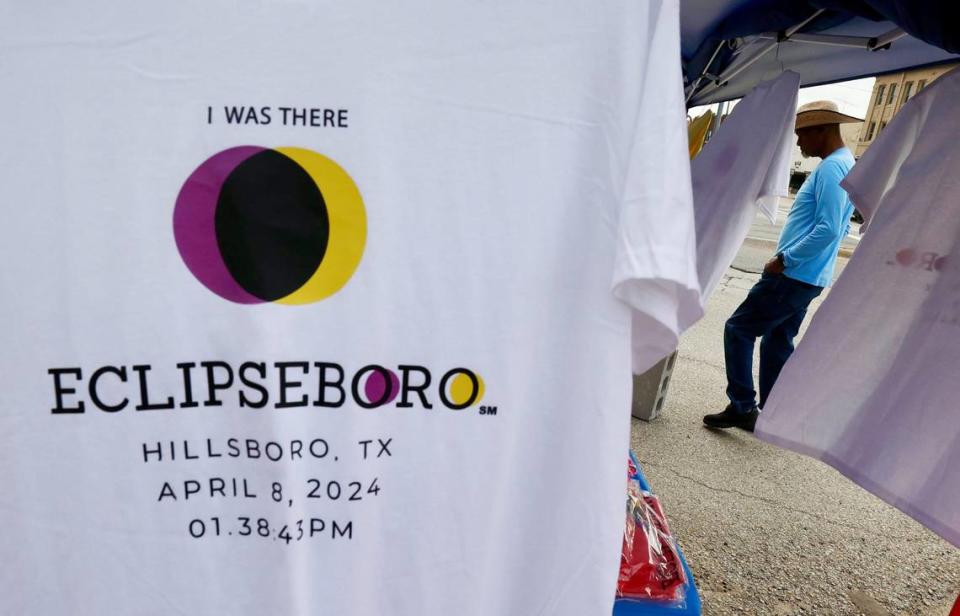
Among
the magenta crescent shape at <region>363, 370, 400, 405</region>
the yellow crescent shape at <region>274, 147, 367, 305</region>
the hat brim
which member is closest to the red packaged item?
the magenta crescent shape at <region>363, 370, 400, 405</region>

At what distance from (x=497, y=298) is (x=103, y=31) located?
27.5 inches

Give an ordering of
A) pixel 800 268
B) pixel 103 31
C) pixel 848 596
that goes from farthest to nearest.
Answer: pixel 800 268, pixel 848 596, pixel 103 31

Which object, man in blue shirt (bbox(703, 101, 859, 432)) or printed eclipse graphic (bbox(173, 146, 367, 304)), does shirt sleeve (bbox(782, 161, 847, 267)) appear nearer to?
man in blue shirt (bbox(703, 101, 859, 432))

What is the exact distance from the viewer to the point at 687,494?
2.42 m

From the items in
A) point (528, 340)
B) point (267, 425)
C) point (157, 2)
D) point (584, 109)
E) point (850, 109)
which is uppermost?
point (850, 109)

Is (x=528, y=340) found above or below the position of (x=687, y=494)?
above

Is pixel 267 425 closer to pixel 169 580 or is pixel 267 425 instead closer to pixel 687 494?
pixel 169 580

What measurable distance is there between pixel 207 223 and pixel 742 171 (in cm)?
199

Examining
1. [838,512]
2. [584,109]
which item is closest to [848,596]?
[838,512]

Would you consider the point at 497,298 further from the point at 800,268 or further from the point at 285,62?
the point at 800,268

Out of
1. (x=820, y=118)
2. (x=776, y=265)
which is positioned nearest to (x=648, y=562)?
(x=776, y=265)

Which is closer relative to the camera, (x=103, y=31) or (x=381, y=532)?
(x=103, y=31)

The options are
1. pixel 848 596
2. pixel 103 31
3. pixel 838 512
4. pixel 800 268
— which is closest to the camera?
pixel 103 31

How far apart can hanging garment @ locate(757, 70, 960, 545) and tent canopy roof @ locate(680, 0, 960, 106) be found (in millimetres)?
272
